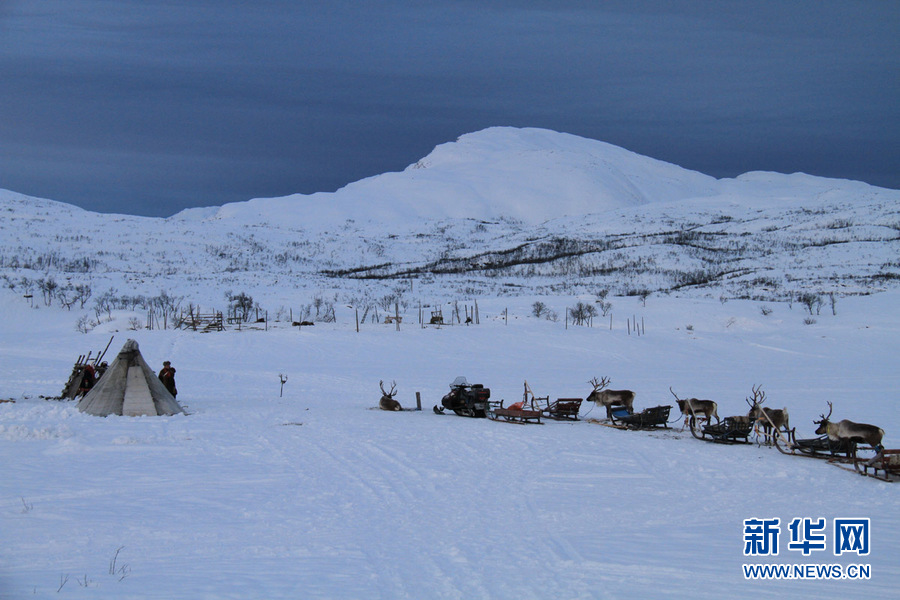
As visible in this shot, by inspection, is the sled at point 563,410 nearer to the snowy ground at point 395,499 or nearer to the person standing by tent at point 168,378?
the snowy ground at point 395,499

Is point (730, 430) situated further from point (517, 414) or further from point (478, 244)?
point (478, 244)

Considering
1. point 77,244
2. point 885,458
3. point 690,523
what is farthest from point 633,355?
point 77,244

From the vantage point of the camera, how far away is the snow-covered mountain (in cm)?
6456

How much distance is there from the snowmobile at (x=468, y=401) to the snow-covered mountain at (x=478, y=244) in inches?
1561

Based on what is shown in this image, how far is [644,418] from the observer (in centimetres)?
1549

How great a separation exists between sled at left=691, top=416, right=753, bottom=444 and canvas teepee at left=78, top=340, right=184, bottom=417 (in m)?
12.2

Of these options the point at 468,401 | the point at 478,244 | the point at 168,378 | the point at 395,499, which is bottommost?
the point at 395,499

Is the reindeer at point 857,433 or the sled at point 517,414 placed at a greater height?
the reindeer at point 857,433

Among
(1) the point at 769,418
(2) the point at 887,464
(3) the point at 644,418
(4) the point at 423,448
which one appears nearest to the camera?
(2) the point at 887,464

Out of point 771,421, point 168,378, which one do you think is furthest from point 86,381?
point 771,421
